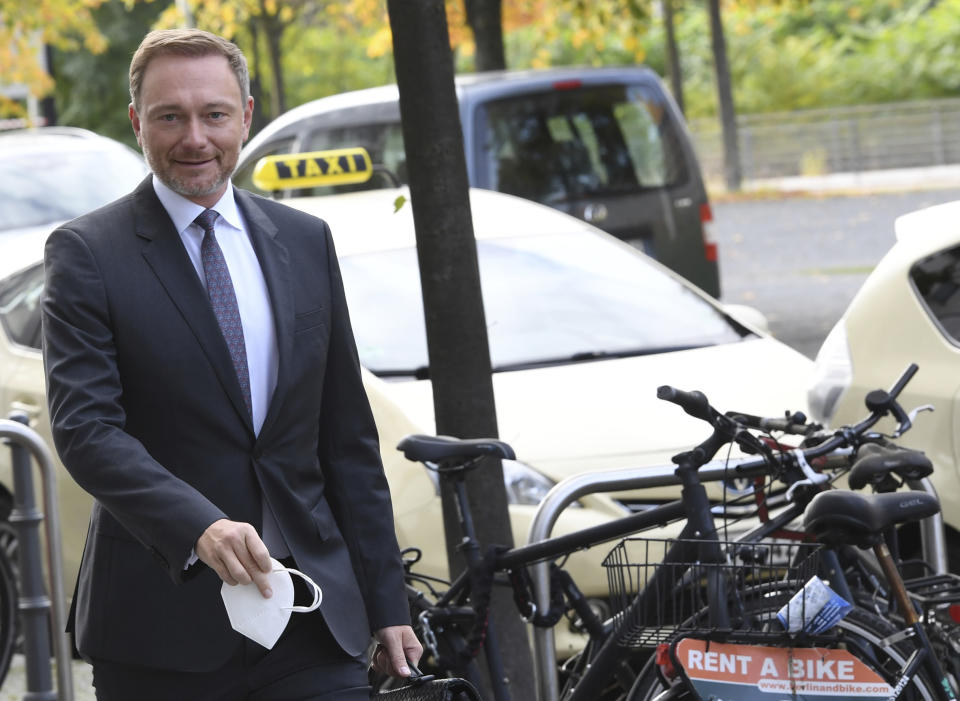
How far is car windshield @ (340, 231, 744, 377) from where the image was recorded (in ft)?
20.4

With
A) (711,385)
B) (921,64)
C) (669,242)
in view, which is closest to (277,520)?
(711,385)

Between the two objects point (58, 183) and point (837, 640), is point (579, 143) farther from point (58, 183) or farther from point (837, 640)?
point (837, 640)

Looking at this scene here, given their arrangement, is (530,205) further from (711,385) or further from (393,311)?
(711,385)

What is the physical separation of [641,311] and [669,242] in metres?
4.37

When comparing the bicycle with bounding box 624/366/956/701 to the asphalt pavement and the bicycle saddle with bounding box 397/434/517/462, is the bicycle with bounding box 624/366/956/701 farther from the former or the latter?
the asphalt pavement

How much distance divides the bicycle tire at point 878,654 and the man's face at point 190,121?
56.0 inches

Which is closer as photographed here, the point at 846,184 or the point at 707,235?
the point at 707,235

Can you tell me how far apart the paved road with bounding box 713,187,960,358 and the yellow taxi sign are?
5.31 m

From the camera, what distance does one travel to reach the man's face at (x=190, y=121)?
2789 mm

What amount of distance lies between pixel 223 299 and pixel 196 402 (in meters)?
0.19

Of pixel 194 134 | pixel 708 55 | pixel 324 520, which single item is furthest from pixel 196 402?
pixel 708 55

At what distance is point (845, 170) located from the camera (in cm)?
3500

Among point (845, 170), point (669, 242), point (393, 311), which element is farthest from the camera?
point (845, 170)

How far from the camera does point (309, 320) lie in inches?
114
